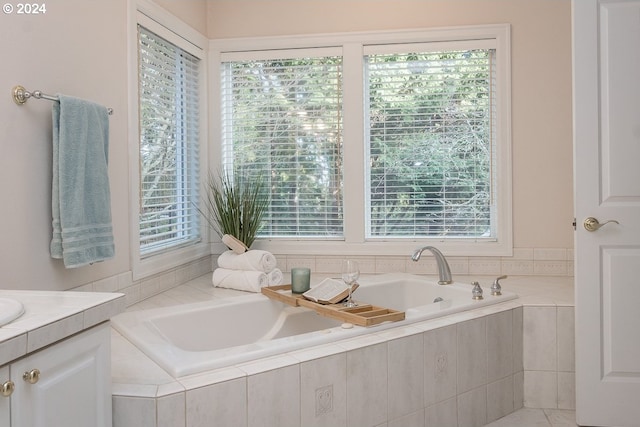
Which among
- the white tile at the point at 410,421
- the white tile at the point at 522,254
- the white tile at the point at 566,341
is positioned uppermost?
the white tile at the point at 522,254

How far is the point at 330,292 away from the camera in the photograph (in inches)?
107

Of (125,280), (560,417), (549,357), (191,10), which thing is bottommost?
(560,417)

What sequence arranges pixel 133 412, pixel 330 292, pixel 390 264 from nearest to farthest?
pixel 133 412, pixel 330 292, pixel 390 264

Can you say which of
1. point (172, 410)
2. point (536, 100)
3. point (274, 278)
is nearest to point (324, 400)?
point (172, 410)

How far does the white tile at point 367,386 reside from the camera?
213 centimetres

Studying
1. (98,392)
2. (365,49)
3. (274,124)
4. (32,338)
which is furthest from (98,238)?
(365,49)

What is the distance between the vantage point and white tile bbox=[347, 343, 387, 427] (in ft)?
6.98

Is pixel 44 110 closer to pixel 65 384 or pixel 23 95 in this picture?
pixel 23 95

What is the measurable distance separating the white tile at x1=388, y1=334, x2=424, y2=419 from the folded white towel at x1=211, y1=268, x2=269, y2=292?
107cm

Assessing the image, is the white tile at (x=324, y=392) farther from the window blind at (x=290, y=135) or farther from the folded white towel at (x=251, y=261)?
the window blind at (x=290, y=135)

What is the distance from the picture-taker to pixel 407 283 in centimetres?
346

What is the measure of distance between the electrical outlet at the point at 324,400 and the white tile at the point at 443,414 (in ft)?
1.81

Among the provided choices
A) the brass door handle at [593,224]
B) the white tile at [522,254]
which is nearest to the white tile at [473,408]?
the brass door handle at [593,224]

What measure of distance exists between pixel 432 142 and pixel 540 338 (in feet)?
4.62
